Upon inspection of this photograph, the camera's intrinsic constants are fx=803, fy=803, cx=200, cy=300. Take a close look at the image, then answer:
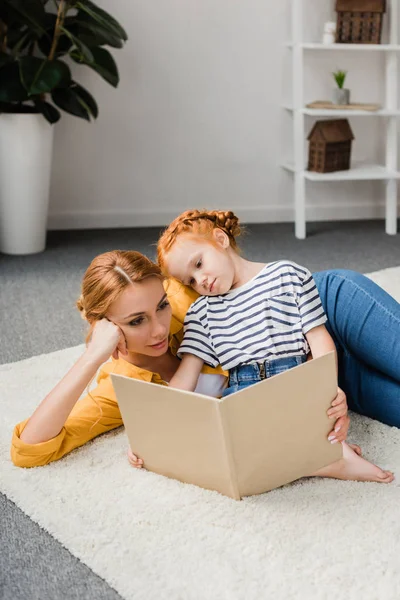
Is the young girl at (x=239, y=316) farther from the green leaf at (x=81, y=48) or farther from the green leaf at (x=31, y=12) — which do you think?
the green leaf at (x=31, y=12)

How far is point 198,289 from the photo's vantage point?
1.38m

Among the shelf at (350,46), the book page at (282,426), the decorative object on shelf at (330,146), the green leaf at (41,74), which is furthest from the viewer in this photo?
the decorative object on shelf at (330,146)

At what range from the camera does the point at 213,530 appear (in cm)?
115

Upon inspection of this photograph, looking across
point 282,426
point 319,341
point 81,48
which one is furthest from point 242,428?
point 81,48

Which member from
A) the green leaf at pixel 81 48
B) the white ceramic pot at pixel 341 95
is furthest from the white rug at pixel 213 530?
the white ceramic pot at pixel 341 95

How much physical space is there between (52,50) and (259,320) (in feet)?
5.78

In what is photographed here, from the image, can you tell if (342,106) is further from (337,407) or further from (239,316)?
(337,407)

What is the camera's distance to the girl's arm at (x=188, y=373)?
4.45 feet

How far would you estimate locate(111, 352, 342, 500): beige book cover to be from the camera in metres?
1.14

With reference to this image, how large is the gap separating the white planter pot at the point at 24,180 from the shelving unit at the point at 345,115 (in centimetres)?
100

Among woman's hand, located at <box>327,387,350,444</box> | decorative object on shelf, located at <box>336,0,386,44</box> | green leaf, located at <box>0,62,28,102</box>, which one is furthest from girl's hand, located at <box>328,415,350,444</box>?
decorative object on shelf, located at <box>336,0,386,44</box>

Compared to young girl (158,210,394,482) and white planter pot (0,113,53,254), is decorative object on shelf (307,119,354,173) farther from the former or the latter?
young girl (158,210,394,482)

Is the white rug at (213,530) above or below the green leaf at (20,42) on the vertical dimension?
below

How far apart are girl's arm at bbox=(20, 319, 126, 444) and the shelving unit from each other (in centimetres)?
197
